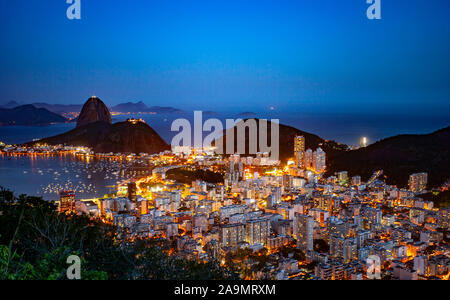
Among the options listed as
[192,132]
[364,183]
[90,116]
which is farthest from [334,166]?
[90,116]

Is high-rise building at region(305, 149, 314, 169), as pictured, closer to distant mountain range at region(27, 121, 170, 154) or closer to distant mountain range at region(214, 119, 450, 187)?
distant mountain range at region(214, 119, 450, 187)

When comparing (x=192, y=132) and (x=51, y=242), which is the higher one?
(x=192, y=132)

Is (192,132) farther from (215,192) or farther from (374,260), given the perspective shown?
(374,260)

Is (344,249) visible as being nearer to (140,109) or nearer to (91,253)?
(91,253)

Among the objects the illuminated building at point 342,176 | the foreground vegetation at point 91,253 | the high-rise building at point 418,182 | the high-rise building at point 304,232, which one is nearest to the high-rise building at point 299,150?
the illuminated building at point 342,176

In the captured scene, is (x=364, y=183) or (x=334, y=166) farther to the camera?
(x=334, y=166)

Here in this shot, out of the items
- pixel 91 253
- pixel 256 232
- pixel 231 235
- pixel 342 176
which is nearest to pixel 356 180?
pixel 342 176
